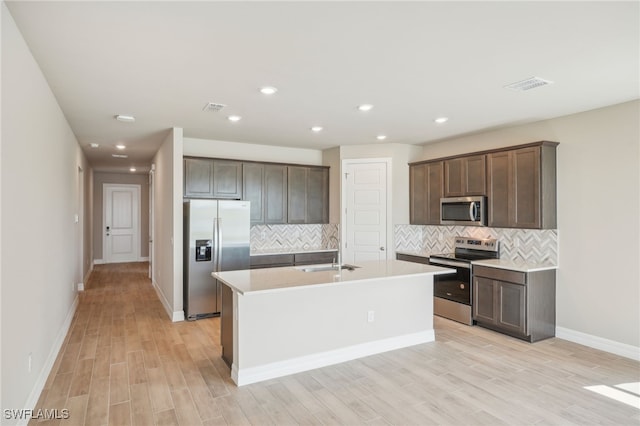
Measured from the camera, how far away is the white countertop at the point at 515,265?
431 centimetres

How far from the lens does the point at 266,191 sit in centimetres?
616

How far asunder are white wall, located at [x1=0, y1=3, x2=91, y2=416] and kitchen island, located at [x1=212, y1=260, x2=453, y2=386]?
1.44m

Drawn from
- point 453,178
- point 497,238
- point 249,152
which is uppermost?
point 249,152

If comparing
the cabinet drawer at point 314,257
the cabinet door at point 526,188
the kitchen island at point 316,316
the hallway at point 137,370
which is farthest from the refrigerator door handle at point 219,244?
the cabinet door at point 526,188

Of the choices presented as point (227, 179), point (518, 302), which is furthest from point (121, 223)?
point (518, 302)

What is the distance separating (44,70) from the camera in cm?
304

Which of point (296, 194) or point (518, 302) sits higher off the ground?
point (296, 194)

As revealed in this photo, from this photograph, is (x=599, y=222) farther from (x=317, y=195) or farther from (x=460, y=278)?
(x=317, y=195)

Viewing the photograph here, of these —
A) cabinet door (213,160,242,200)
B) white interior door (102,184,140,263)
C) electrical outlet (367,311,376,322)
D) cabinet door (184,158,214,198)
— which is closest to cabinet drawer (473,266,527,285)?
electrical outlet (367,311,376,322)

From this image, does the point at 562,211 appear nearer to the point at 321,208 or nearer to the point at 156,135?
the point at 321,208

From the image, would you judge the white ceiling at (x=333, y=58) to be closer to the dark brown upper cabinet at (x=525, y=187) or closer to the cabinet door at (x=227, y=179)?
the dark brown upper cabinet at (x=525, y=187)

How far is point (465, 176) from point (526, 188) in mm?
915

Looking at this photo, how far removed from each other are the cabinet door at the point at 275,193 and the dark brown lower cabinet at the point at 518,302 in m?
3.13

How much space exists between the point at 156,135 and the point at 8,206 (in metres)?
3.59
